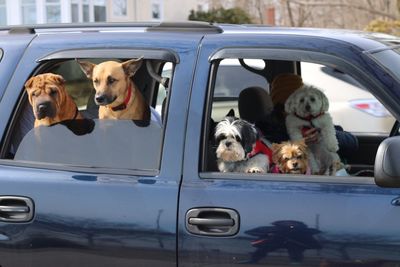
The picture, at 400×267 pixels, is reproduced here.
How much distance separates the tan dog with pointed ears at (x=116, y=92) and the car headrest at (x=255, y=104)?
1.10 metres

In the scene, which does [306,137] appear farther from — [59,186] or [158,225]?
[59,186]

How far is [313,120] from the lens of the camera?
3615mm

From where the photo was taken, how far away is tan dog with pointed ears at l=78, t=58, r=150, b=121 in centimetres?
307

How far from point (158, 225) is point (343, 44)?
110 centimetres

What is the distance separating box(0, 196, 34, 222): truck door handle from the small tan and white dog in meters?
1.16

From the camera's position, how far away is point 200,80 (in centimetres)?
282

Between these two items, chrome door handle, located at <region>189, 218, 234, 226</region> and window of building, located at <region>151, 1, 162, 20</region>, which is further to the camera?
window of building, located at <region>151, 1, 162, 20</region>

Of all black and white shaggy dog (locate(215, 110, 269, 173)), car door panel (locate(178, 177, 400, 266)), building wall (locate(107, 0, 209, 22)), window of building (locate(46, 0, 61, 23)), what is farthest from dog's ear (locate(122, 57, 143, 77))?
building wall (locate(107, 0, 209, 22))

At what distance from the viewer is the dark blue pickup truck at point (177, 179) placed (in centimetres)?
254

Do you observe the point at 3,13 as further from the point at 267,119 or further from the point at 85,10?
the point at 267,119

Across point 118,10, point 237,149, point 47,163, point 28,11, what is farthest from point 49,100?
point 118,10

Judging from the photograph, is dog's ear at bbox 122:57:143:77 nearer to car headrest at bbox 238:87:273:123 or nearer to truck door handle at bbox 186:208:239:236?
truck door handle at bbox 186:208:239:236

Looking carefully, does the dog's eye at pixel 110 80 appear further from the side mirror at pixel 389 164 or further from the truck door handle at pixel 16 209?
the side mirror at pixel 389 164

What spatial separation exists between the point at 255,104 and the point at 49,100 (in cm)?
150
